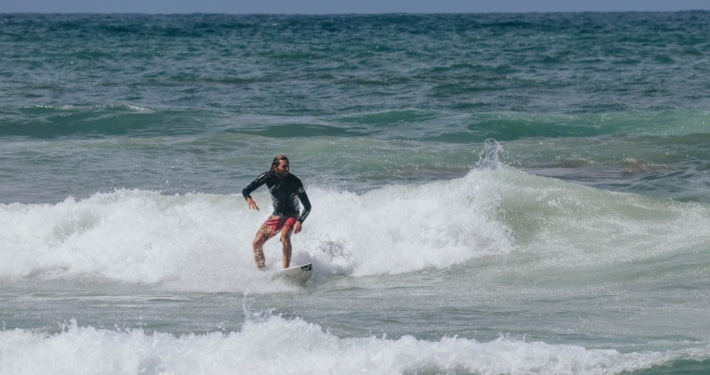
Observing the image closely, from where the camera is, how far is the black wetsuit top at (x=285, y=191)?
1148 centimetres

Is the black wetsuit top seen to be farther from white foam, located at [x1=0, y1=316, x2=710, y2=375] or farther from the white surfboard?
white foam, located at [x1=0, y1=316, x2=710, y2=375]

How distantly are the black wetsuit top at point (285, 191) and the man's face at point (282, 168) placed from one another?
71 mm

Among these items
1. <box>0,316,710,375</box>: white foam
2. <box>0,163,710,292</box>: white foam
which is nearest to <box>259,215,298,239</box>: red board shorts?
<box>0,163,710,292</box>: white foam

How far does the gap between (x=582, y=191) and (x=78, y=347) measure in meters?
8.62

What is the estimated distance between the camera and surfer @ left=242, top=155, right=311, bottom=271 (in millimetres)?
11406

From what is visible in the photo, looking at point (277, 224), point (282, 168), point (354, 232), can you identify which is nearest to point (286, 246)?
point (277, 224)

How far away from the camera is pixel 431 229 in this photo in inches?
516

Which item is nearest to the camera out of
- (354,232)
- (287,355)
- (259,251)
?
(287,355)

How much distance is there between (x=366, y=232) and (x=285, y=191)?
72.6 inches

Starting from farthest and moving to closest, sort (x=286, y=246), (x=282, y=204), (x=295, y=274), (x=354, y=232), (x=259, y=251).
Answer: (x=354, y=232), (x=259, y=251), (x=282, y=204), (x=286, y=246), (x=295, y=274)

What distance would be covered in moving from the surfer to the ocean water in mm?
411

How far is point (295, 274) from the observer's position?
11312 millimetres

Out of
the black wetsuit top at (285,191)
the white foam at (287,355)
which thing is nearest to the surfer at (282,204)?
the black wetsuit top at (285,191)

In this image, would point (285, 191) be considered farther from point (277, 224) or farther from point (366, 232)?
point (366, 232)
